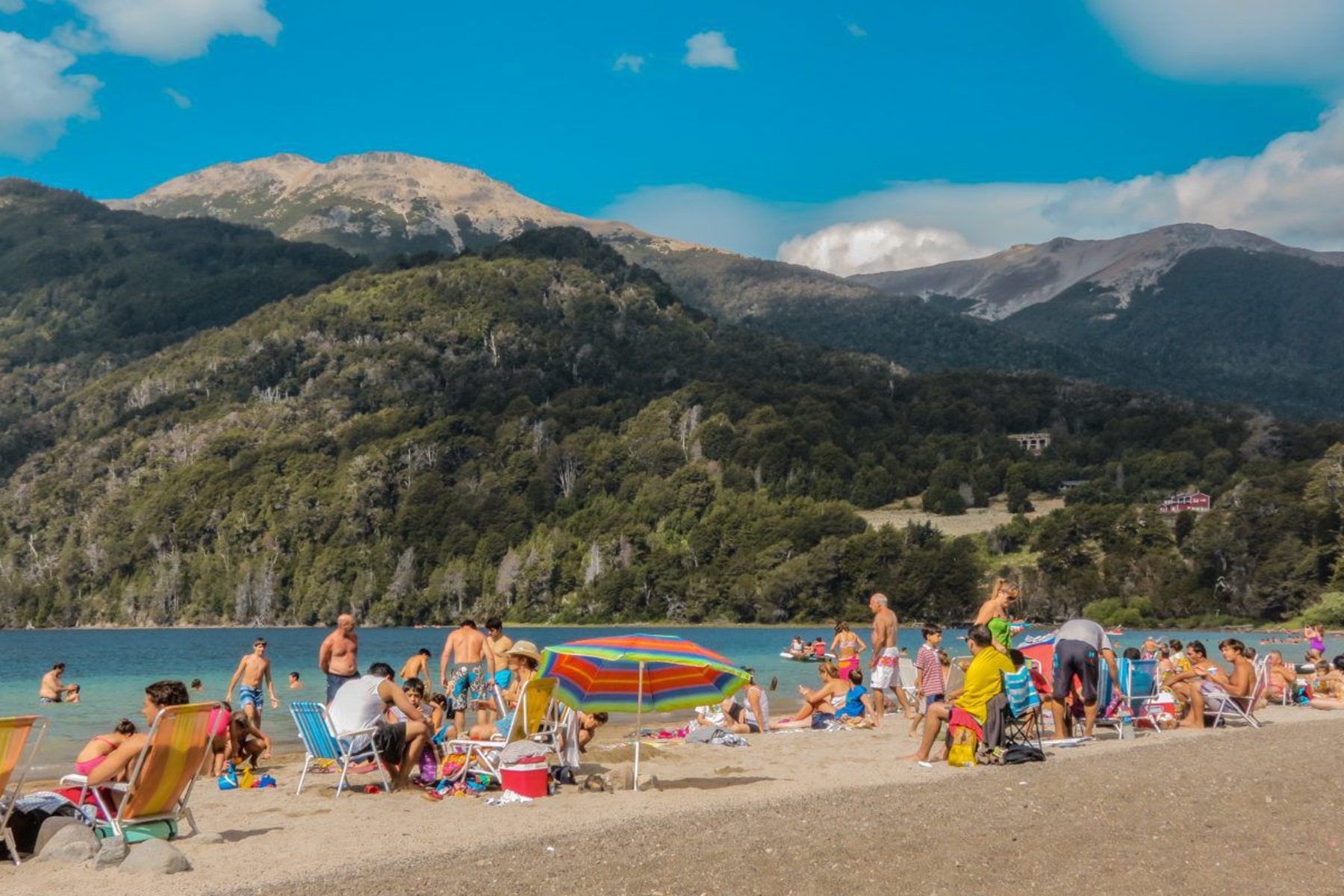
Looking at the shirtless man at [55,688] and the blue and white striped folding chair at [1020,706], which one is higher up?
the blue and white striped folding chair at [1020,706]

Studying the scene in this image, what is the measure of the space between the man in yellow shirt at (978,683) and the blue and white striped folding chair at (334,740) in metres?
5.57

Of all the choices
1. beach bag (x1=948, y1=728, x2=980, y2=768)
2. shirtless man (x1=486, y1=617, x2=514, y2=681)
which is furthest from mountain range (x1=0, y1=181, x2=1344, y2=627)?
beach bag (x1=948, y1=728, x2=980, y2=768)

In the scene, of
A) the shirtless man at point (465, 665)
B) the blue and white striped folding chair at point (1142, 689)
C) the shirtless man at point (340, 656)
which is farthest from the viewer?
the shirtless man at point (465, 665)

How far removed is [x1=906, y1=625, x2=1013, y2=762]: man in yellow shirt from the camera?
12703 mm

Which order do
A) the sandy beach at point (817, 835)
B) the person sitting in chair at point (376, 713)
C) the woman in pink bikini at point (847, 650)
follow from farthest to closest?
the woman in pink bikini at point (847, 650) < the person sitting in chair at point (376, 713) < the sandy beach at point (817, 835)

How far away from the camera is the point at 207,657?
69062 mm

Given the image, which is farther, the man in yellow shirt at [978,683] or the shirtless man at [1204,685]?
the shirtless man at [1204,685]

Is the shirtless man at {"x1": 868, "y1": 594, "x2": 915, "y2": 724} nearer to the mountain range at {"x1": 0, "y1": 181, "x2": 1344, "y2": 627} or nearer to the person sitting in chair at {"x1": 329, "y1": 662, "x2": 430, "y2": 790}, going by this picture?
the person sitting in chair at {"x1": 329, "y1": 662, "x2": 430, "y2": 790}

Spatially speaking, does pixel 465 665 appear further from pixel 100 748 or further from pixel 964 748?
pixel 100 748

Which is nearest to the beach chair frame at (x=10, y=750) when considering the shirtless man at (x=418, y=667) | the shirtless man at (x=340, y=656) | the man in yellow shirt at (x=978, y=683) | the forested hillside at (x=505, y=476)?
the shirtless man at (x=340, y=656)

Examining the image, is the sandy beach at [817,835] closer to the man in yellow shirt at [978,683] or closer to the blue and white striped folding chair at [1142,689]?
the man in yellow shirt at [978,683]

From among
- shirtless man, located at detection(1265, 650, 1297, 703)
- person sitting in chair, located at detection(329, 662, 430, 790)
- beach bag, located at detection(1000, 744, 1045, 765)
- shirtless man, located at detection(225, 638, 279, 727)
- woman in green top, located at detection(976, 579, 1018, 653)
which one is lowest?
shirtless man, located at detection(1265, 650, 1297, 703)

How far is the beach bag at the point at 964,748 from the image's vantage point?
523 inches

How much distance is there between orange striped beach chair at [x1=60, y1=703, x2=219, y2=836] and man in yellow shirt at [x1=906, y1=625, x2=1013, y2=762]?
7.05m
